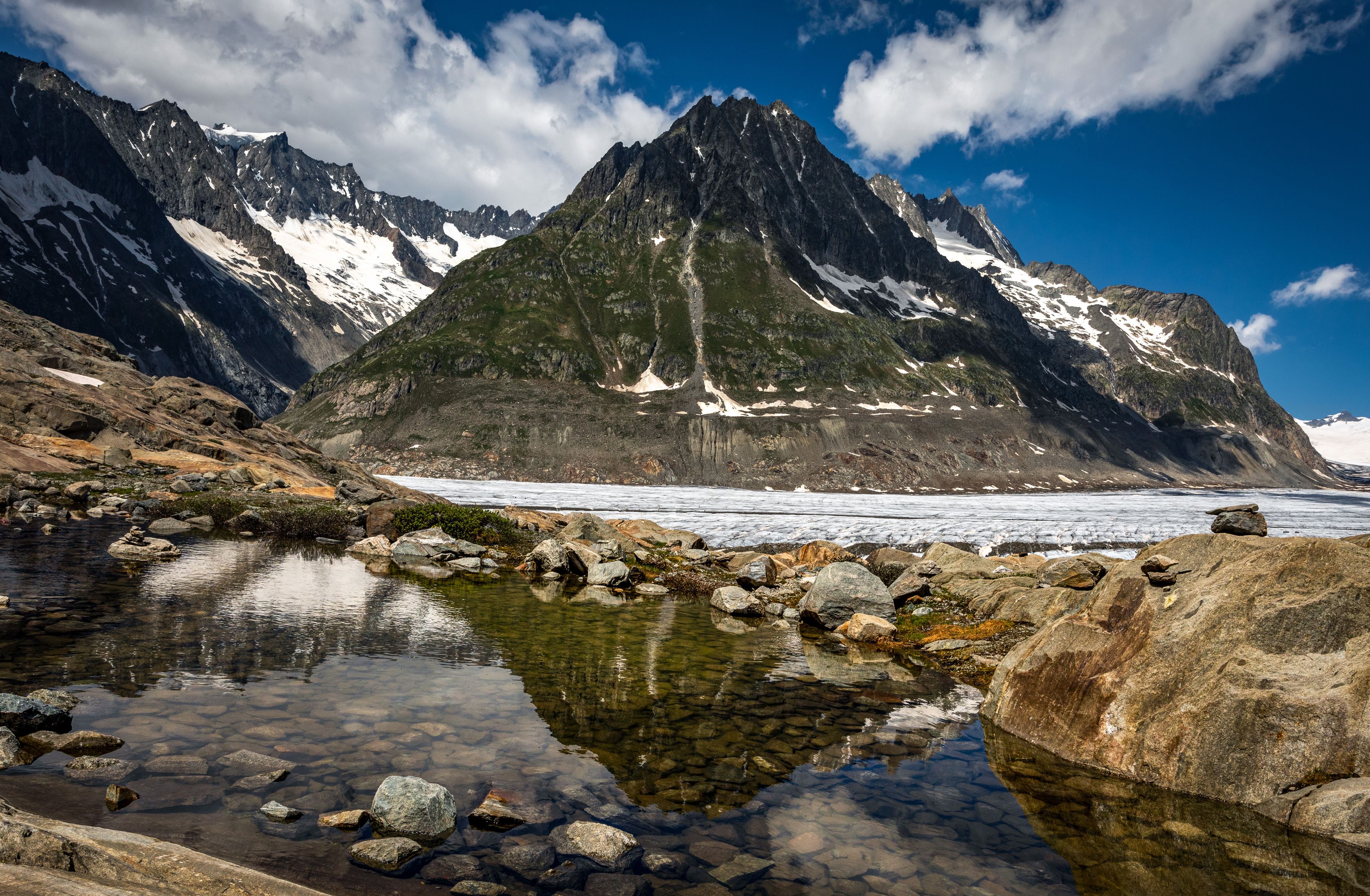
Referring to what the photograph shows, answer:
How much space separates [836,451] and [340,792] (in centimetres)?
17844

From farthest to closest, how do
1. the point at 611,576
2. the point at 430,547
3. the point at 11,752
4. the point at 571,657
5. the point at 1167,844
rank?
1. the point at 430,547
2. the point at 611,576
3. the point at 571,657
4. the point at 1167,844
5. the point at 11,752

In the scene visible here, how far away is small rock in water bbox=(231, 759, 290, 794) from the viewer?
8.49 metres

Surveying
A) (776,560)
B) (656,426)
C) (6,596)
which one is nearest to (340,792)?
(6,596)

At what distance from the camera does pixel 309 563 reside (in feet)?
91.9

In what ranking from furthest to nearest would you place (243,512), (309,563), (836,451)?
(836,451) < (243,512) < (309,563)

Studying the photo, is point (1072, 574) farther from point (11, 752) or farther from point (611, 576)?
point (11, 752)

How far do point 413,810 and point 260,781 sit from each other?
255 cm

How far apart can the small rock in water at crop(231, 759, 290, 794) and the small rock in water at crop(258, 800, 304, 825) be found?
70 cm

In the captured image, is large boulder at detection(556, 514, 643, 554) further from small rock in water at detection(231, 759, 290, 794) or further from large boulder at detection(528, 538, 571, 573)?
small rock in water at detection(231, 759, 290, 794)

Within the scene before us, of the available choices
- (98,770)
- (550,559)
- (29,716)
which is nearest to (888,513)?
(550,559)

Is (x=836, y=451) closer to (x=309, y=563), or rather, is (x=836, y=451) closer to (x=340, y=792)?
(x=309, y=563)

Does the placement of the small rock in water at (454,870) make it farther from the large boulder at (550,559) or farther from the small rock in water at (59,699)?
the large boulder at (550,559)

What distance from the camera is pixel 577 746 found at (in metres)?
11.3

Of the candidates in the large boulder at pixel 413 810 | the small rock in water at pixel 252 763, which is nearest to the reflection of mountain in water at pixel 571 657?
the large boulder at pixel 413 810
